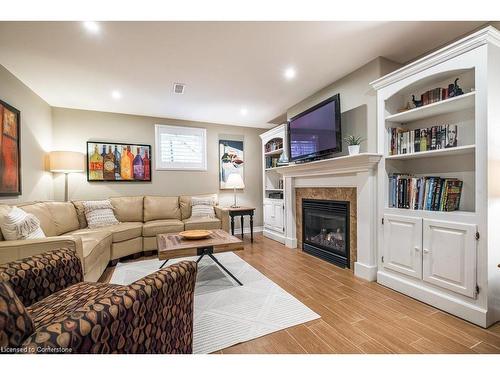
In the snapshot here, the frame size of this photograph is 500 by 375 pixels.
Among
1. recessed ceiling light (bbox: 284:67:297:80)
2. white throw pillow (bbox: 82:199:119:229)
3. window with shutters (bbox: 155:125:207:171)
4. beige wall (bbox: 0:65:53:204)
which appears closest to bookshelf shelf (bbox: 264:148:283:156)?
window with shutters (bbox: 155:125:207:171)

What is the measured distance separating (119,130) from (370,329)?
14.9 feet

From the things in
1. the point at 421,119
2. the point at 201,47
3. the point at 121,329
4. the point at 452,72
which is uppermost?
the point at 201,47

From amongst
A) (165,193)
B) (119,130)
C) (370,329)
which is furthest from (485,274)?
(119,130)

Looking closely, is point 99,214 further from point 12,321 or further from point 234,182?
point 12,321

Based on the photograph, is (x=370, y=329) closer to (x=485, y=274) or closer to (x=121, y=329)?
(x=485, y=274)

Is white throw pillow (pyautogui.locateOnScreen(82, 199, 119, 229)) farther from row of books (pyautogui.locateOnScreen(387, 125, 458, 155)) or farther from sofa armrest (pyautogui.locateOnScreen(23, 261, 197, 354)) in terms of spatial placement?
row of books (pyautogui.locateOnScreen(387, 125, 458, 155))

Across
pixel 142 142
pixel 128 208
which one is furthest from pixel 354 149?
pixel 142 142

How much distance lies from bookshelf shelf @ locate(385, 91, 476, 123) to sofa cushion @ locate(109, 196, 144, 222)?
3.82 meters

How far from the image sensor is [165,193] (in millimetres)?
4438

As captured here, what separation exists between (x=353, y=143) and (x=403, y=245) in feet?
3.92

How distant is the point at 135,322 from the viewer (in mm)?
888

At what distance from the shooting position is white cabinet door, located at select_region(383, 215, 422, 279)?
6.75 ft

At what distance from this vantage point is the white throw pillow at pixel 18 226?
1.88 meters

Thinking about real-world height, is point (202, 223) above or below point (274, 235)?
above
